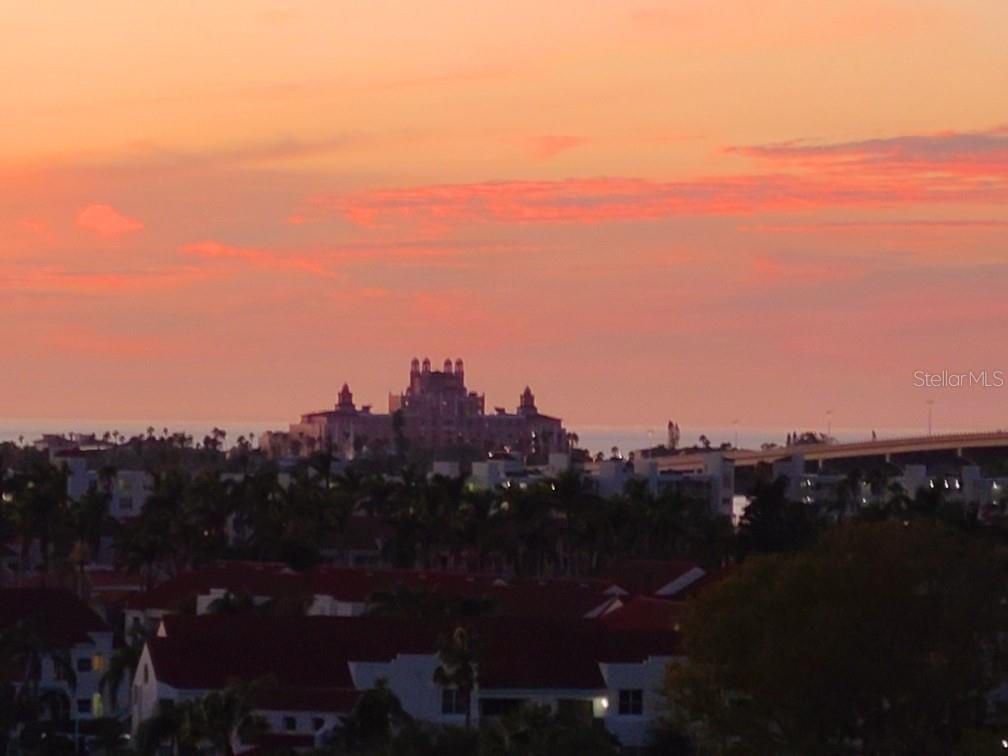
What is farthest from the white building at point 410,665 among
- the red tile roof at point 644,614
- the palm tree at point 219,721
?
the palm tree at point 219,721

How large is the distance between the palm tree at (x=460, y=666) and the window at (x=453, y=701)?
0.36ft

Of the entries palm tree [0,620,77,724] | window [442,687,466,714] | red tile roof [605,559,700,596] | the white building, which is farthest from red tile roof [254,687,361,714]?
red tile roof [605,559,700,596]

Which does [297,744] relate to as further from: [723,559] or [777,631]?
[723,559]

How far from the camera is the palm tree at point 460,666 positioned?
69.2 metres

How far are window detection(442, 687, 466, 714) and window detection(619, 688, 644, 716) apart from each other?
5257 mm

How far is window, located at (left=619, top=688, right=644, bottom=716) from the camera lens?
73.9 meters

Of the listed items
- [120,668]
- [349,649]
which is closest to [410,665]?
[349,649]

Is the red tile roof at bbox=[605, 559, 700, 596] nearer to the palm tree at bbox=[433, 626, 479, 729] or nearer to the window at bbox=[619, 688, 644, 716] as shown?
the window at bbox=[619, 688, 644, 716]

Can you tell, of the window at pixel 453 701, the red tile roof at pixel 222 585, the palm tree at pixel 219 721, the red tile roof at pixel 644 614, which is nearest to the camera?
the palm tree at pixel 219 721

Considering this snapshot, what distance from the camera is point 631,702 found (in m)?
73.9

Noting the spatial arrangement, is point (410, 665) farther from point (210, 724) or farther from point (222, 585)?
point (222, 585)

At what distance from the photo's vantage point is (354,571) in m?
101

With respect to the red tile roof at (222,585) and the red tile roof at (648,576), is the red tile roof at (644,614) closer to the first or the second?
the red tile roof at (648,576)

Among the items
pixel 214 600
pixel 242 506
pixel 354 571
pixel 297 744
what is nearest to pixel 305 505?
pixel 242 506
